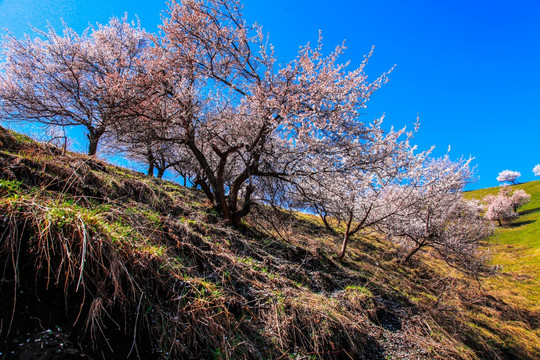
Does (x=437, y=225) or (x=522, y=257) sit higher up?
(x=437, y=225)

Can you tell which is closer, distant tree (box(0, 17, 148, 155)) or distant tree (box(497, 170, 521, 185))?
distant tree (box(0, 17, 148, 155))

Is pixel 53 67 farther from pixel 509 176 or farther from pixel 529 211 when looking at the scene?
pixel 509 176

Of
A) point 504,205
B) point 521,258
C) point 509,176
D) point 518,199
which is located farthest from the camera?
point 509,176

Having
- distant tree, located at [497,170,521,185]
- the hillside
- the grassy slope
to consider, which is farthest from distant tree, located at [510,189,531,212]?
the hillside

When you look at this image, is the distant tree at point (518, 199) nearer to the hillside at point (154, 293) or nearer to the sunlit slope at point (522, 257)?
the sunlit slope at point (522, 257)

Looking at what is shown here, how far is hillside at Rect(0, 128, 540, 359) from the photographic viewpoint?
2030 mm

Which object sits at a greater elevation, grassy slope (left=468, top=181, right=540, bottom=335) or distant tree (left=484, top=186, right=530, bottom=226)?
distant tree (left=484, top=186, right=530, bottom=226)

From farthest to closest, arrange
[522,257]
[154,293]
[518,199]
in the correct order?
[518,199] → [522,257] → [154,293]

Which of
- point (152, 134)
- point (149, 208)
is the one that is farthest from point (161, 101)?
point (149, 208)

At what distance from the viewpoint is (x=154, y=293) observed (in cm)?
260

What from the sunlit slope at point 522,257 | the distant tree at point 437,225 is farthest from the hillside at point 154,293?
the sunlit slope at point 522,257

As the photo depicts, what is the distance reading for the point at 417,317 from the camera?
536 centimetres

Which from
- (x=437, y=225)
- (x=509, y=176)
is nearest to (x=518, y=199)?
(x=509, y=176)

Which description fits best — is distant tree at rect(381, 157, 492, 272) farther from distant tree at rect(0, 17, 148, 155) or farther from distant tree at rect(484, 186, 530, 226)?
distant tree at rect(484, 186, 530, 226)
